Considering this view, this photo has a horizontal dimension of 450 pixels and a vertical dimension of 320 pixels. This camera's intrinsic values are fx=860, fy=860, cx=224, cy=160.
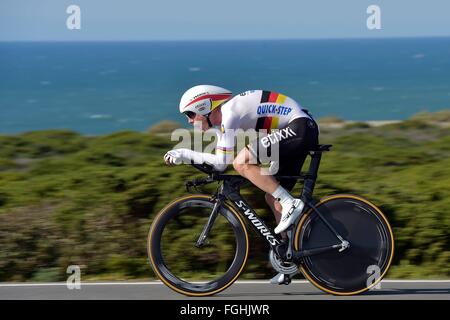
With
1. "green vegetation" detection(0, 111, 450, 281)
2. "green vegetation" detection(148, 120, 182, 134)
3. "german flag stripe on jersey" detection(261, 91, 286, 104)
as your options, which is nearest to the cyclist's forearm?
"german flag stripe on jersey" detection(261, 91, 286, 104)

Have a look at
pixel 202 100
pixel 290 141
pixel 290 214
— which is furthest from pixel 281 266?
pixel 202 100

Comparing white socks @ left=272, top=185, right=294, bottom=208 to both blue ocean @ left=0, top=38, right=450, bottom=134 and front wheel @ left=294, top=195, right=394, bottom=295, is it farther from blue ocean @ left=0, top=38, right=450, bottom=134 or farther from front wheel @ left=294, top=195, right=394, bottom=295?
blue ocean @ left=0, top=38, right=450, bottom=134

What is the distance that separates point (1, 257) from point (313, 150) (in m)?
3.05

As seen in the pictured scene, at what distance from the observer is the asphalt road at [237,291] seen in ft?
21.7

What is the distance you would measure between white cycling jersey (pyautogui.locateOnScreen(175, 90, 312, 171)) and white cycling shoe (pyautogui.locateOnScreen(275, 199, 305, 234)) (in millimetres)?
593

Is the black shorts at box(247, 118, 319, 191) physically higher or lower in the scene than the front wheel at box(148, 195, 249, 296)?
higher

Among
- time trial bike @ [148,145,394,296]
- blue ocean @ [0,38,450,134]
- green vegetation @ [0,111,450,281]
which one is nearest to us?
time trial bike @ [148,145,394,296]

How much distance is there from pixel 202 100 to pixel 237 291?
5.11 ft

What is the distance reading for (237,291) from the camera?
269 inches

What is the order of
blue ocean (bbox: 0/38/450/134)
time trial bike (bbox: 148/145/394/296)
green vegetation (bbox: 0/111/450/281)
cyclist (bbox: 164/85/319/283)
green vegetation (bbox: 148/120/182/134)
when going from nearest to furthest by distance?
cyclist (bbox: 164/85/319/283)
time trial bike (bbox: 148/145/394/296)
green vegetation (bbox: 0/111/450/281)
green vegetation (bbox: 148/120/182/134)
blue ocean (bbox: 0/38/450/134)

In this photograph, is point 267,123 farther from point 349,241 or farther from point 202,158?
point 349,241

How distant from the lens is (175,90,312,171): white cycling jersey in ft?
20.9

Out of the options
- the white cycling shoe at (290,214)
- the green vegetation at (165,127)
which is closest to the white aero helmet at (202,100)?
the white cycling shoe at (290,214)

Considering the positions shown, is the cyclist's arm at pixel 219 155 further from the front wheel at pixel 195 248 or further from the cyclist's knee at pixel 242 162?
the front wheel at pixel 195 248
